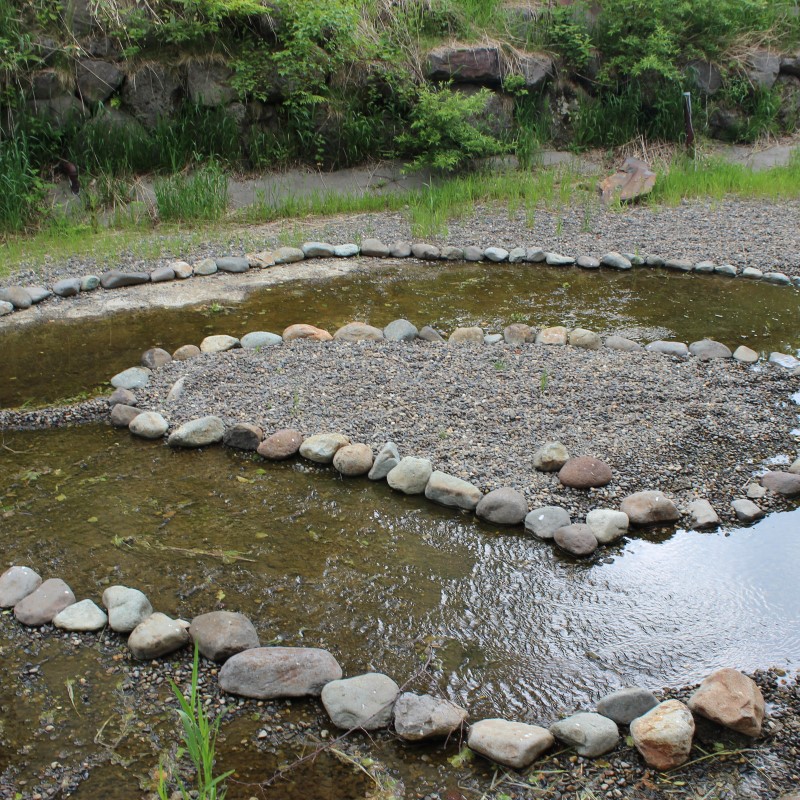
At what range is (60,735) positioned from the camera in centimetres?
217

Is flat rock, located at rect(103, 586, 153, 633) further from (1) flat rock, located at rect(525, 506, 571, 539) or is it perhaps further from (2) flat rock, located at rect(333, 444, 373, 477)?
(1) flat rock, located at rect(525, 506, 571, 539)

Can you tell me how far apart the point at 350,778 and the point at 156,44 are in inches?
308

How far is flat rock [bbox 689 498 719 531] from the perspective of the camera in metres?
3.09

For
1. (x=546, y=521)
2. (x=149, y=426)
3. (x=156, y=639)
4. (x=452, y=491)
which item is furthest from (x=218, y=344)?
(x=156, y=639)

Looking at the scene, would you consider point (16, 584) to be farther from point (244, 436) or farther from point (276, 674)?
point (244, 436)

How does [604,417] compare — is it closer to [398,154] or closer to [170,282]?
[170,282]

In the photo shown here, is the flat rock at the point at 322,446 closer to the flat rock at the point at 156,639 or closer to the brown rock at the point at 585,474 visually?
the brown rock at the point at 585,474

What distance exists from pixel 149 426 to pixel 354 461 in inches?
40.1

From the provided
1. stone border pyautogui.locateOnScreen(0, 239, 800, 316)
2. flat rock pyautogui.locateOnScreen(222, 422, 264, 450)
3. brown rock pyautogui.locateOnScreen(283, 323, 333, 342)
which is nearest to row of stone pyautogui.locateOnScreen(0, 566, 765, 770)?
flat rock pyautogui.locateOnScreen(222, 422, 264, 450)

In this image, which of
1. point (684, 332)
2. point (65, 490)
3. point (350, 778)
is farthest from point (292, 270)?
point (350, 778)

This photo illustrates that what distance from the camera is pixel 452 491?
3240 mm

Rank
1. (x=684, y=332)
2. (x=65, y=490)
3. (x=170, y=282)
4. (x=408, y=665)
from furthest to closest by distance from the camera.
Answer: (x=170, y=282) < (x=684, y=332) < (x=65, y=490) < (x=408, y=665)

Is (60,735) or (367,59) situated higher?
(367,59)

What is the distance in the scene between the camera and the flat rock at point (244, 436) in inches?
145
